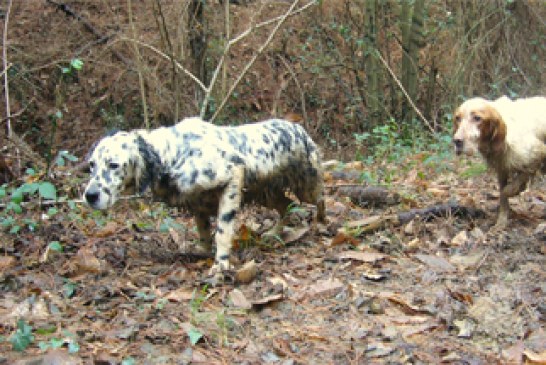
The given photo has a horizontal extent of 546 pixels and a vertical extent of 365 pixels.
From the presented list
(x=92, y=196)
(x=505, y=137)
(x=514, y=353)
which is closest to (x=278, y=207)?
(x=92, y=196)

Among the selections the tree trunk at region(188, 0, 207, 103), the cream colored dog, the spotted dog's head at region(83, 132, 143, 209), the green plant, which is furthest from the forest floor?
the tree trunk at region(188, 0, 207, 103)

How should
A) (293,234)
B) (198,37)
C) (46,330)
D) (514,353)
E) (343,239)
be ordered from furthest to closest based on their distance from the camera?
(198,37)
(293,234)
(343,239)
(46,330)
(514,353)

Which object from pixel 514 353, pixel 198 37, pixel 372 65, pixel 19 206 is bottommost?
pixel 514 353

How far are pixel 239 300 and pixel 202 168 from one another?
1.27 metres

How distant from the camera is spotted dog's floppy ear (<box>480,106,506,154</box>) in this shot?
6348mm

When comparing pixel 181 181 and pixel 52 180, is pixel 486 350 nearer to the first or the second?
pixel 181 181

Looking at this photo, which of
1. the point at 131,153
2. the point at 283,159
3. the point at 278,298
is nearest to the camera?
the point at 278,298

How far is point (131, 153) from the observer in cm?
523

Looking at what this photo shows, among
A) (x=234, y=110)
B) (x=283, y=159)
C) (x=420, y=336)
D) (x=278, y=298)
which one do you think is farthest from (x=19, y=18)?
(x=420, y=336)

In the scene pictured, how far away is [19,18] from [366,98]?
7796mm

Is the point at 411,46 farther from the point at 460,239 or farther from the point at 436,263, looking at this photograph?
the point at 436,263

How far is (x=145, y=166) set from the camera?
5.34m

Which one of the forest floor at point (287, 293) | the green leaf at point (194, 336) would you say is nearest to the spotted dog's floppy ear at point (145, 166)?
the forest floor at point (287, 293)

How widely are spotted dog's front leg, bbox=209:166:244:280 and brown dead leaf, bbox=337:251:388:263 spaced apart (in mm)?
995
